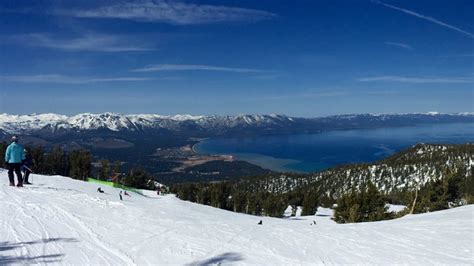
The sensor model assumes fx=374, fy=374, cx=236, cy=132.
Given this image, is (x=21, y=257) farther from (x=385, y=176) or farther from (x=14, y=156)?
(x=385, y=176)

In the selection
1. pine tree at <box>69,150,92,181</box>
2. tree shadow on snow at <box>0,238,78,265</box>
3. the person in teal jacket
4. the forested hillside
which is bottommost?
the forested hillside

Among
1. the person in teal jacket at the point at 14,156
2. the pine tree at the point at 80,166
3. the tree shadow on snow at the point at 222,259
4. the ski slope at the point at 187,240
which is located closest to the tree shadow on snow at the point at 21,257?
the ski slope at the point at 187,240

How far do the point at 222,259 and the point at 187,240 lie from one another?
1.78 meters

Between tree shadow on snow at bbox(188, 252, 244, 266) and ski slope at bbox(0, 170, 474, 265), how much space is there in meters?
0.02

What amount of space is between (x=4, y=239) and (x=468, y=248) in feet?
39.8

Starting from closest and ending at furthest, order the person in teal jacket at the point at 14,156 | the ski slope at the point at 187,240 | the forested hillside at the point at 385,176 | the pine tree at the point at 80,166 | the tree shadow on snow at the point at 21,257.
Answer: the tree shadow on snow at the point at 21,257
the ski slope at the point at 187,240
the person in teal jacket at the point at 14,156
the pine tree at the point at 80,166
the forested hillside at the point at 385,176

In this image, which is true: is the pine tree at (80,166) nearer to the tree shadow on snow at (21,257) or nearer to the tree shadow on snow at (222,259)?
the tree shadow on snow at (21,257)

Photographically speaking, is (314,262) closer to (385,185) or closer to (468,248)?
(468,248)

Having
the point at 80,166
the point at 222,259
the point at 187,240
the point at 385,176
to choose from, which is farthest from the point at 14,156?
the point at 385,176

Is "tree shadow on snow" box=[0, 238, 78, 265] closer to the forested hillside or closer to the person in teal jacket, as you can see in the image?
the person in teal jacket

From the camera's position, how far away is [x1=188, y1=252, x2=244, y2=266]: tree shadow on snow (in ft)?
27.2

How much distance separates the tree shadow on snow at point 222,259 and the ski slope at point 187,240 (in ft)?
0.07

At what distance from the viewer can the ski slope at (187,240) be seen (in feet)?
28.1

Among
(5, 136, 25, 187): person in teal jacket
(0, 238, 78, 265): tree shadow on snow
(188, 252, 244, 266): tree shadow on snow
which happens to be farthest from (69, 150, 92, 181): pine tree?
(188, 252, 244, 266): tree shadow on snow
